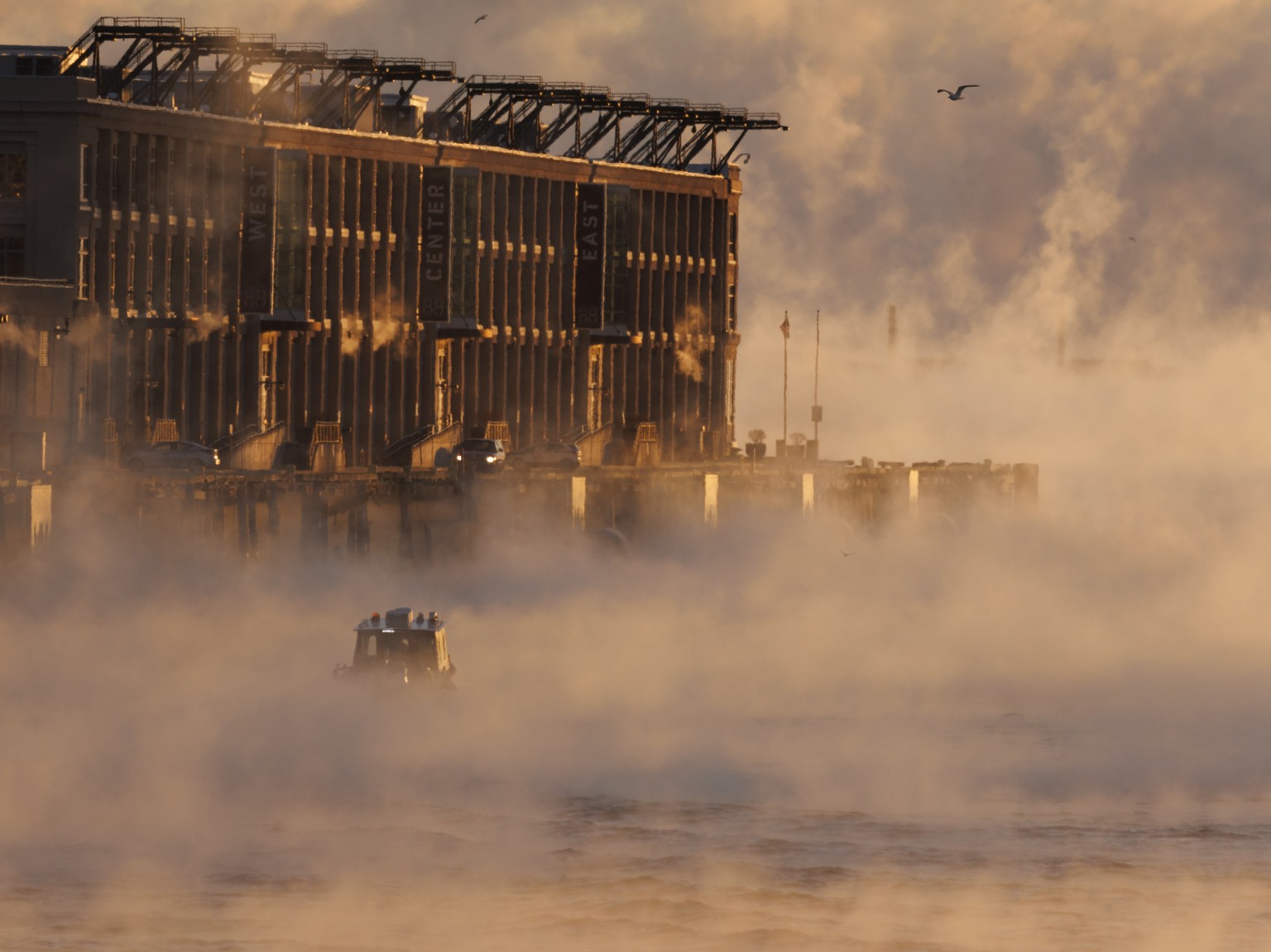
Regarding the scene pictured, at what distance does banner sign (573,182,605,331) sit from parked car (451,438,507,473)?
2480 cm

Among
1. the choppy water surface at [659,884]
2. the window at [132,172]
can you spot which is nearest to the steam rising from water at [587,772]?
the choppy water surface at [659,884]

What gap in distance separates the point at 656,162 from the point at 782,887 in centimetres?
12175

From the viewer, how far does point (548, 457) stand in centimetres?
16700

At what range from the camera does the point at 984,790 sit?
93875 mm

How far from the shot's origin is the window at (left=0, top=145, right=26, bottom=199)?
5576 inches

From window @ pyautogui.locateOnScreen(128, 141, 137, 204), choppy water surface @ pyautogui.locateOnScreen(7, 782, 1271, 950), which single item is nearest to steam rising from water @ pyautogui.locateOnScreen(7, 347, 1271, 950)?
choppy water surface @ pyautogui.locateOnScreen(7, 782, 1271, 950)

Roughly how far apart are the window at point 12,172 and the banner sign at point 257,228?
15725mm

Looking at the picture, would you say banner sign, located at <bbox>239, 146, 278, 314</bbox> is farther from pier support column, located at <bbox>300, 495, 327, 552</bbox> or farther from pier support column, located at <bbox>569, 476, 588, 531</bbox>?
pier support column, located at <bbox>569, 476, 588, 531</bbox>

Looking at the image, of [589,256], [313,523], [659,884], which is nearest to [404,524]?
[313,523]

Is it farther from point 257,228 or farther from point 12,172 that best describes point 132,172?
point 257,228

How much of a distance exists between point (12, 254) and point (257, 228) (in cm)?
1683

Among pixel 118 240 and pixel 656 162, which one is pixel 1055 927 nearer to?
pixel 118 240

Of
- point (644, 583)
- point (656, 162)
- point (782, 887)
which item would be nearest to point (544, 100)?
point (656, 162)

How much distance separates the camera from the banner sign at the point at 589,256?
18575 cm
